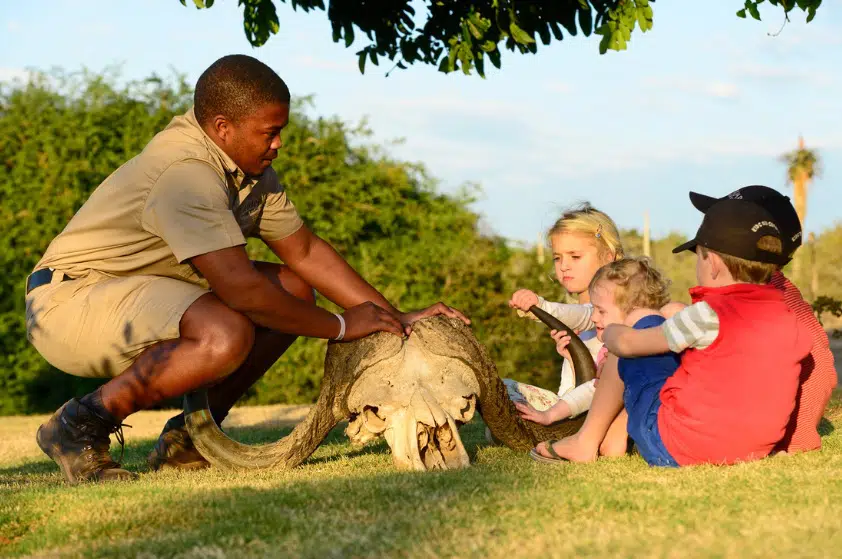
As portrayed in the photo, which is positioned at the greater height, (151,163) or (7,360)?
(151,163)

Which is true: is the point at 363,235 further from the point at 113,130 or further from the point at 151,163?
the point at 151,163

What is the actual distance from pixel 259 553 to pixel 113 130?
895cm

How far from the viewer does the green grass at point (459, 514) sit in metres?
2.79

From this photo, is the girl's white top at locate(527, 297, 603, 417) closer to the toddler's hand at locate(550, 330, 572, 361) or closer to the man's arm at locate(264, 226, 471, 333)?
the toddler's hand at locate(550, 330, 572, 361)

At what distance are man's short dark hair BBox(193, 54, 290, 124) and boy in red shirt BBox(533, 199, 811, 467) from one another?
1.97 metres

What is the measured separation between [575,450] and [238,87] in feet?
7.48

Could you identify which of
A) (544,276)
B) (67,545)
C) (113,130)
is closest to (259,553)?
(67,545)

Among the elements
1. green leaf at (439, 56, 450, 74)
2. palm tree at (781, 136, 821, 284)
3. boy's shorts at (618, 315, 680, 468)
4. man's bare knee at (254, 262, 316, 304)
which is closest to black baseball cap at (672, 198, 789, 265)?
boy's shorts at (618, 315, 680, 468)

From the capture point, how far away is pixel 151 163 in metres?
4.79

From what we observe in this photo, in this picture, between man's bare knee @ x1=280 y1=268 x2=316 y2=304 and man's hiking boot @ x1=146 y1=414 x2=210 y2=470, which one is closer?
man's hiking boot @ x1=146 y1=414 x2=210 y2=470

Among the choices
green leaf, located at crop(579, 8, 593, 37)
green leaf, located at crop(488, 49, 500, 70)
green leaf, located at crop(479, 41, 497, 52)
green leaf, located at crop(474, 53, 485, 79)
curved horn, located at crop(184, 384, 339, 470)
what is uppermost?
green leaf, located at crop(579, 8, 593, 37)

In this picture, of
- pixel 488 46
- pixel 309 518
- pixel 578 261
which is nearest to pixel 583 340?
pixel 578 261

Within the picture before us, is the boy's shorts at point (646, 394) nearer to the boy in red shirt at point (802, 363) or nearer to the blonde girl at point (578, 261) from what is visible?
the boy in red shirt at point (802, 363)

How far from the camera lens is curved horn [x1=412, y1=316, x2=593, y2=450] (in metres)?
4.64
